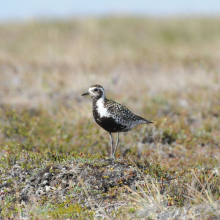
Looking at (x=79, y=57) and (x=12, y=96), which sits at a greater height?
(x=79, y=57)

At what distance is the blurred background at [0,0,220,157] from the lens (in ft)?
26.1

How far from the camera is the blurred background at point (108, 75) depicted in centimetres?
795

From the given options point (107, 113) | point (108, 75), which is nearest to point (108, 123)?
point (107, 113)

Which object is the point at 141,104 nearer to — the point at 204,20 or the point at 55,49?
the point at 55,49

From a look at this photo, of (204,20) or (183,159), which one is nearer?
(183,159)

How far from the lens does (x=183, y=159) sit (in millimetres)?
7090

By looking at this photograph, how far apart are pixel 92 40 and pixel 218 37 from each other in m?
8.27

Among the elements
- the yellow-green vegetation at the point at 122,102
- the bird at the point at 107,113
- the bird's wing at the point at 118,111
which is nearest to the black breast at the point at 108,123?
the bird at the point at 107,113

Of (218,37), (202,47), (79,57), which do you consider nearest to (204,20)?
(218,37)

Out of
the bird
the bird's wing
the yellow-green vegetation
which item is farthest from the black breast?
the yellow-green vegetation

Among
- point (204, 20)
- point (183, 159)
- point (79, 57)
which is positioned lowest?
Result: point (183, 159)

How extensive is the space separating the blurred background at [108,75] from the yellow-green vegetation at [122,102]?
41mm

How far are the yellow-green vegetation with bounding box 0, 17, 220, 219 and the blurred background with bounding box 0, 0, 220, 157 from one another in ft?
0.13

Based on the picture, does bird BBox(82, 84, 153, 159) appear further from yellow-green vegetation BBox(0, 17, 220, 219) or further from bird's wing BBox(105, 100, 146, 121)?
yellow-green vegetation BBox(0, 17, 220, 219)
